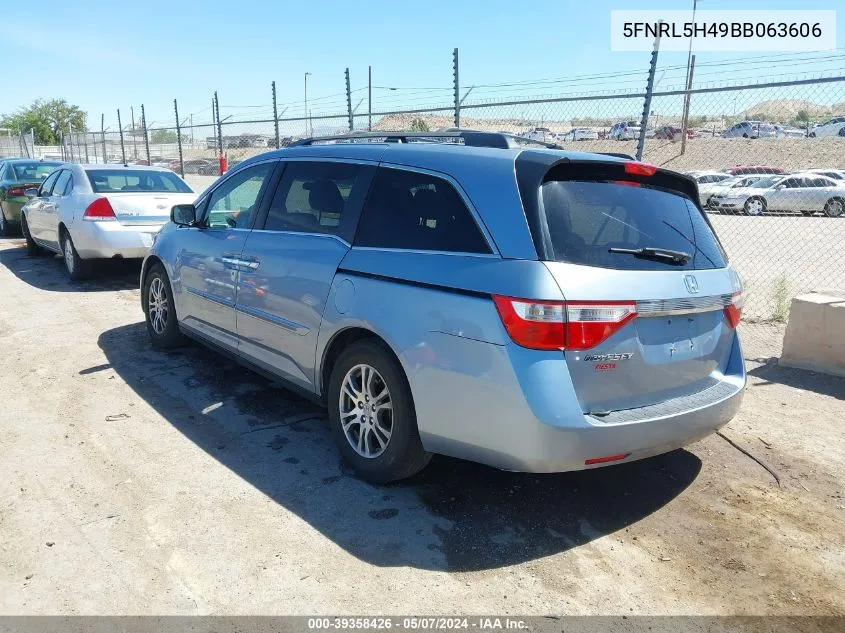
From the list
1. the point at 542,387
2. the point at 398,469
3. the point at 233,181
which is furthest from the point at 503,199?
the point at 233,181

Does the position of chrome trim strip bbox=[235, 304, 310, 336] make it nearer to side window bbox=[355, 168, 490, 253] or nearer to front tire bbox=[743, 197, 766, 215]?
side window bbox=[355, 168, 490, 253]

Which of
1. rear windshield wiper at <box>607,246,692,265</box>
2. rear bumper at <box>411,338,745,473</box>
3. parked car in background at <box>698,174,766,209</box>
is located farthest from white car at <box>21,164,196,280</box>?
parked car in background at <box>698,174,766,209</box>

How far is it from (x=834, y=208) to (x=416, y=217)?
954 inches

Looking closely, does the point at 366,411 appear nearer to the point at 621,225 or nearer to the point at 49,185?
the point at 621,225

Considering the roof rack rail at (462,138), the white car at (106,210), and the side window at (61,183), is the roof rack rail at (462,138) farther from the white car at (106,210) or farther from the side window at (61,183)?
the side window at (61,183)

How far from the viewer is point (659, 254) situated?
3223mm

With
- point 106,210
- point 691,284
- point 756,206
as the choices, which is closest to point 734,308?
A: point 691,284

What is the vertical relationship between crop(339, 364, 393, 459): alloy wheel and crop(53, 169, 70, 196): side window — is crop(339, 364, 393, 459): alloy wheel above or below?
below

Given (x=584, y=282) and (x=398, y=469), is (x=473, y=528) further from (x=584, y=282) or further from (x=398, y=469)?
(x=584, y=282)

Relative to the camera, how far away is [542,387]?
2854mm

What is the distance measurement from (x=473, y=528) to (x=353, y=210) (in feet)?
6.18

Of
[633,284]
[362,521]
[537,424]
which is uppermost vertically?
[633,284]

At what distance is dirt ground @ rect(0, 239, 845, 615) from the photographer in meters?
2.79

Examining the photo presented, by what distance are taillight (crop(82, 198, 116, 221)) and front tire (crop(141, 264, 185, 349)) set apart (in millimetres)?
2800
